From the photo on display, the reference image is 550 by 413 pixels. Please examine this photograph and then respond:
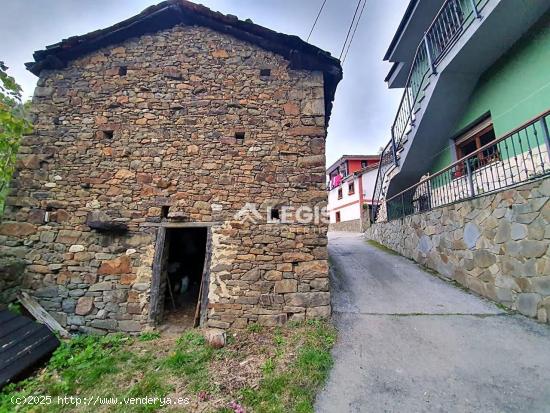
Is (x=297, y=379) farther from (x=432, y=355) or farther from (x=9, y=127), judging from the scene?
(x=9, y=127)

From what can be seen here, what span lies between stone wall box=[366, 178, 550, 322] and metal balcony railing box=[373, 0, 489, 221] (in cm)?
280

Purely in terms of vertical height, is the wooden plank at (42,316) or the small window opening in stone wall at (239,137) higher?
the small window opening in stone wall at (239,137)

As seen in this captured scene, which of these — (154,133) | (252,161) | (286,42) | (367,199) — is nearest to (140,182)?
(154,133)

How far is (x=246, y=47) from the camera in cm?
477

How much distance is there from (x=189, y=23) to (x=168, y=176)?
3496mm

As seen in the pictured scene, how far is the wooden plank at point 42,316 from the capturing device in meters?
3.68

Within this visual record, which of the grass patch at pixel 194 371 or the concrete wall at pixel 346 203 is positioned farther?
the concrete wall at pixel 346 203

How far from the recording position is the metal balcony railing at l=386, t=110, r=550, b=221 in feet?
12.1

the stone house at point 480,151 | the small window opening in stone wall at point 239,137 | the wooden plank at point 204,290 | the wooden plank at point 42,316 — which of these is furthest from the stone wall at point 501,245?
the wooden plank at point 42,316

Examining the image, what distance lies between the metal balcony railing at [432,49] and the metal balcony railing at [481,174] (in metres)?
1.34

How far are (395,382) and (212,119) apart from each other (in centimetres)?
479

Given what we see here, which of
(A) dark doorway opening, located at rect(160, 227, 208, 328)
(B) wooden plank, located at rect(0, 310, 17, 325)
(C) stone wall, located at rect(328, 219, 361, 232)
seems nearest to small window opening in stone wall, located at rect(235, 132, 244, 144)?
(A) dark doorway opening, located at rect(160, 227, 208, 328)

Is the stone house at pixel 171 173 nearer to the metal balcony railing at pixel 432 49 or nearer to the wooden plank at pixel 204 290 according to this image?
the wooden plank at pixel 204 290

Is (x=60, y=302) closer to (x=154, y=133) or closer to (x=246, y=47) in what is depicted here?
(x=154, y=133)
